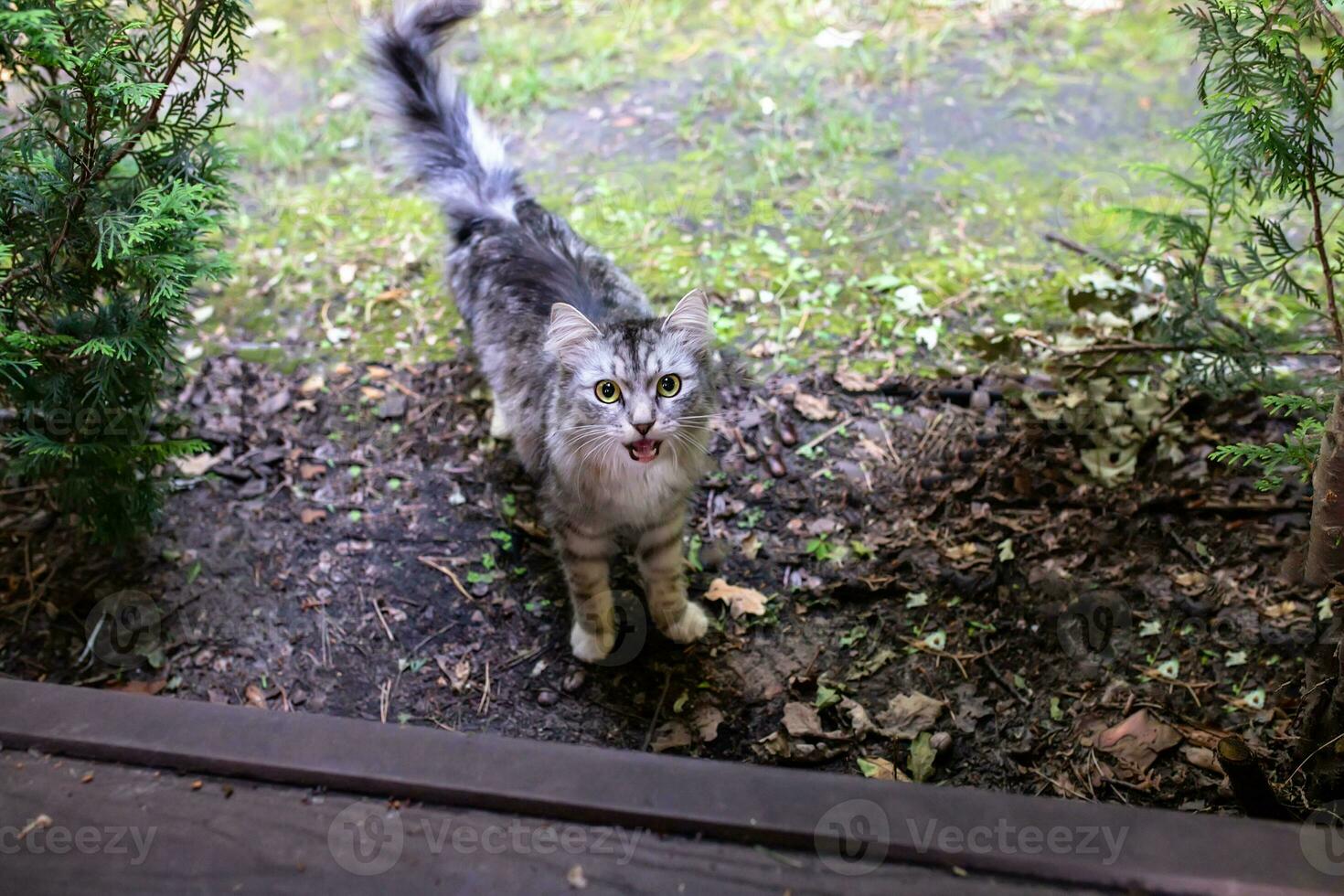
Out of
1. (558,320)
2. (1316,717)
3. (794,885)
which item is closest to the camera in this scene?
(794,885)

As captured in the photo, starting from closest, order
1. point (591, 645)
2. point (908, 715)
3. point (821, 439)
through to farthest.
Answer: point (908, 715) < point (591, 645) < point (821, 439)

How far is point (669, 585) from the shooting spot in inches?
116

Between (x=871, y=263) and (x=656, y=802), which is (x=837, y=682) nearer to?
(x=656, y=802)

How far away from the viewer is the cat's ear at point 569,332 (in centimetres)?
264

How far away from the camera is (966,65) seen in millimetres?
5434

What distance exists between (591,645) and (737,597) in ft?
1.60

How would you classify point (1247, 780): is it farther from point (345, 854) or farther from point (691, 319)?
point (345, 854)

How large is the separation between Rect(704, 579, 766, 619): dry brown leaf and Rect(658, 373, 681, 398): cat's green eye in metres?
0.78

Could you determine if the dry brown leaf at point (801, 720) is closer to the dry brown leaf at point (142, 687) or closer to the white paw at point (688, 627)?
the white paw at point (688, 627)

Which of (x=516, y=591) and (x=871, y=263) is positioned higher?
(x=871, y=263)

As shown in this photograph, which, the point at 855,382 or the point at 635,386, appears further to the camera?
the point at 855,382

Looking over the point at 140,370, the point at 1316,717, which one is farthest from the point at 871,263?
the point at 140,370

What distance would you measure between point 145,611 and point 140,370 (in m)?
0.78

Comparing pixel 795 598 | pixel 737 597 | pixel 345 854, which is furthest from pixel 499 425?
pixel 345 854
